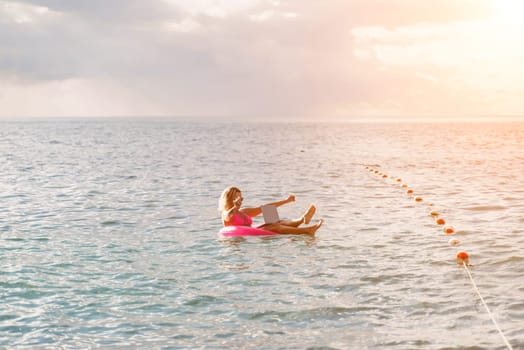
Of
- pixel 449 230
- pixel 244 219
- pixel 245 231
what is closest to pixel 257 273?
pixel 245 231

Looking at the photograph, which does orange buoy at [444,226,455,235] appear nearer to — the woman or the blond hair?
the woman

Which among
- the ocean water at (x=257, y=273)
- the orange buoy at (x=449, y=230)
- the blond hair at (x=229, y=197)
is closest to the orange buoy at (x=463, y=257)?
the ocean water at (x=257, y=273)

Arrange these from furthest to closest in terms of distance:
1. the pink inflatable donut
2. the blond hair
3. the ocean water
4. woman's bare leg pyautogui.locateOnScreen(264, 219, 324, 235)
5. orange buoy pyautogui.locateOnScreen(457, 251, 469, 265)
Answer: the blond hair → woman's bare leg pyautogui.locateOnScreen(264, 219, 324, 235) → the pink inflatable donut → orange buoy pyautogui.locateOnScreen(457, 251, 469, 265) → the ocean water

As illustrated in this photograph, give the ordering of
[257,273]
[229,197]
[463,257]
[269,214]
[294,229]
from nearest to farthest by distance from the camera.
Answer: [257,273] < [463,257] < [294,229] < [269,214] < [229,197]

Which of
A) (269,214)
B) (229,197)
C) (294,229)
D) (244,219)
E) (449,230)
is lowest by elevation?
(449,230)

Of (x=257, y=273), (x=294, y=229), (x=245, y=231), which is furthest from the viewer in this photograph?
(x=294, y=229)

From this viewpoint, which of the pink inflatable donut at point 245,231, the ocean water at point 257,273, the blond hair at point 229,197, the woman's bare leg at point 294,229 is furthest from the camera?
the blond hair at point 229,197

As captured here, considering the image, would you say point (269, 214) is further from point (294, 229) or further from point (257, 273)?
point (257, 273)

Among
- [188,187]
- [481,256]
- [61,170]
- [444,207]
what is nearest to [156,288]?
[481,256]

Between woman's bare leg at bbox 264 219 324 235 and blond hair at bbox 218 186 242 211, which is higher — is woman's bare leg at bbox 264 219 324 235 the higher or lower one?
the lower one

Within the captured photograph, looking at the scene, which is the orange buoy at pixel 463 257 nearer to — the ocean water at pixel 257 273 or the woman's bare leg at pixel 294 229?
the ocean water at pixel 257 273

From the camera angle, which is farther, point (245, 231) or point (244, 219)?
point (244, 219)

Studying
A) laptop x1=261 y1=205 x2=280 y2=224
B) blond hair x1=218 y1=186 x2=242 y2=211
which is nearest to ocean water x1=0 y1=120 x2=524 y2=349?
laptop x1=261 y1=205 x2=280 y2=224

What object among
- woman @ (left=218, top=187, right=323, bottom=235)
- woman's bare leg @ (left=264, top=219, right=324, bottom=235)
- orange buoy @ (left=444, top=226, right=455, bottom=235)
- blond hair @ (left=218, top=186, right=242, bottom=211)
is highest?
blond hair @ (left=218, top=186, right=242, bottom=211)
